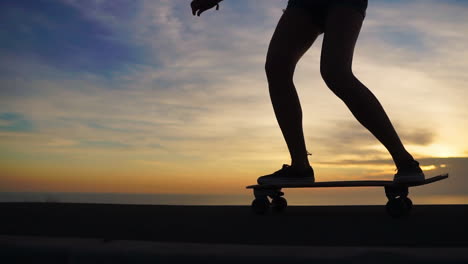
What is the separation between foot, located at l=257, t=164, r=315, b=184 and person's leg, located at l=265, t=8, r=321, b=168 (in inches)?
1.8

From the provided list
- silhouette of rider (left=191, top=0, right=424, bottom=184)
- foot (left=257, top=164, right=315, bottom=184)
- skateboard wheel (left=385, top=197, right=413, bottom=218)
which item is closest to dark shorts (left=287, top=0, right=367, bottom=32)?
silhouette of rider (left=191, top=0, right=424, bottom=184)

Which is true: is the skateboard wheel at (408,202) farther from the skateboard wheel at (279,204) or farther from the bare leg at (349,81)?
the skateboard wheel at (279,204)

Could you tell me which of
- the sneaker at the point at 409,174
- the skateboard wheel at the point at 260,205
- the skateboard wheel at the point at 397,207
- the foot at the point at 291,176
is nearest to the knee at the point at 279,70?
the foot at the point at 291,176

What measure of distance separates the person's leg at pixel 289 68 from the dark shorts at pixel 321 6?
0.04 m

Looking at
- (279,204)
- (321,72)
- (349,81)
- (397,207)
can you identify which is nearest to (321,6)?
(321,72)

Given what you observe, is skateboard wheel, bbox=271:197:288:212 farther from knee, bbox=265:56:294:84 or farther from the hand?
the hand

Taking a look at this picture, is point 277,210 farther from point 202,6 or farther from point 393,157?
point 202,6

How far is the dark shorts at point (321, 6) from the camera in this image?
3756mm

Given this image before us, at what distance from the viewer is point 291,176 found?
13.7 feet

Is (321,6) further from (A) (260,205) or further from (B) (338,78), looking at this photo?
(A) (260,205)

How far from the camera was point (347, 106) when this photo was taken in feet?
12.2

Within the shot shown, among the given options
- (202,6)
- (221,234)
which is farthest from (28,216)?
(202,6)

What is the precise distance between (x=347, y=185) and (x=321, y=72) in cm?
85

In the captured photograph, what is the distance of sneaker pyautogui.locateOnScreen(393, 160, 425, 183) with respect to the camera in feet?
11.9
